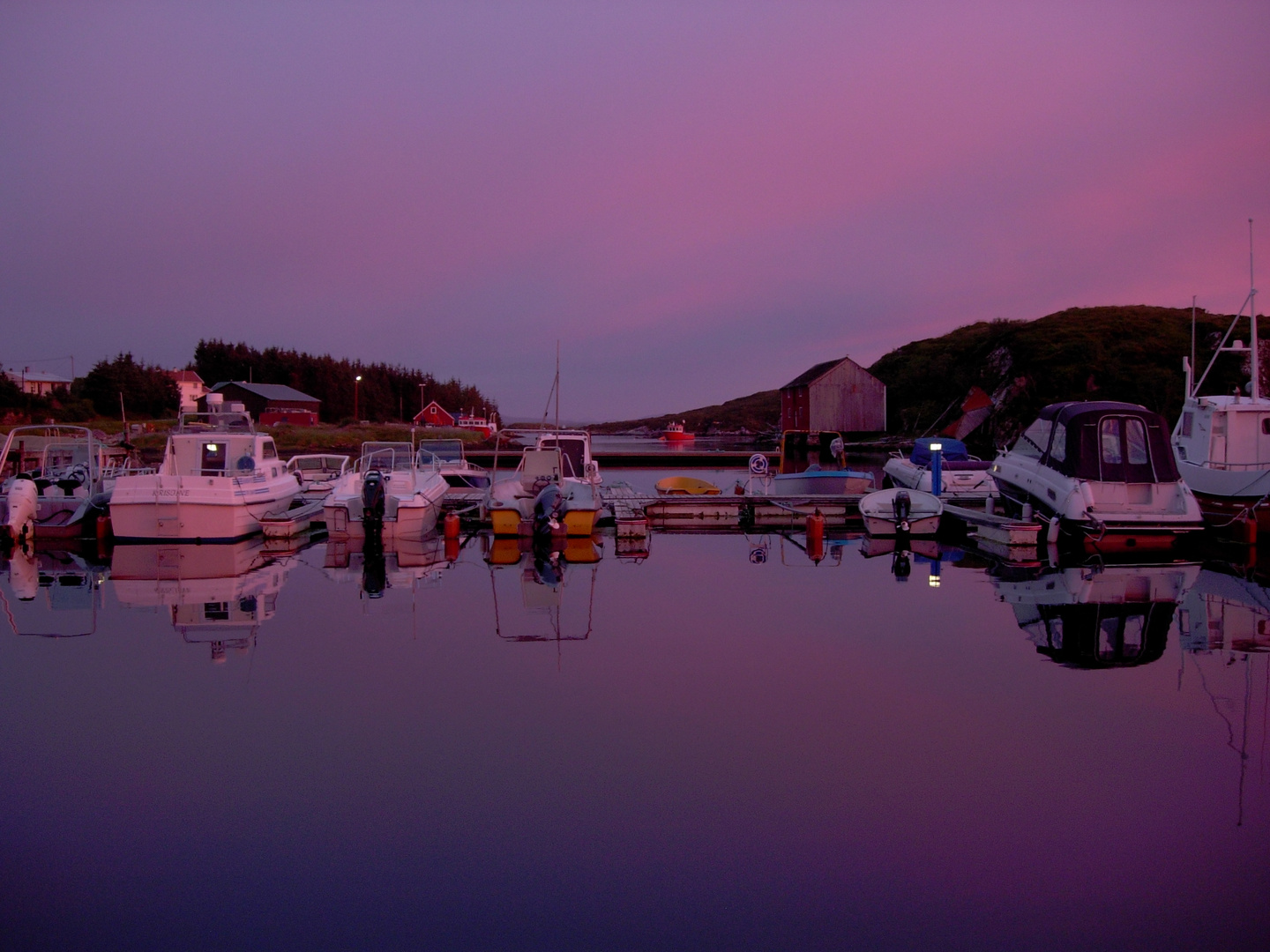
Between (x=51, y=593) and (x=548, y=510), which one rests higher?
(x=548, y=510)

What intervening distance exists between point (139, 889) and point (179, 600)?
9.04m

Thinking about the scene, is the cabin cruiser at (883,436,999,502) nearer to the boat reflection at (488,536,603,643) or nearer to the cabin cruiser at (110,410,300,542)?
the boat reflection at (488,536,603,643)

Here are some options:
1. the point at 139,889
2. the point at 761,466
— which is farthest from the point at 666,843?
the point at 761,466

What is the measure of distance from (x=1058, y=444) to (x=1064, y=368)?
39.6 meters

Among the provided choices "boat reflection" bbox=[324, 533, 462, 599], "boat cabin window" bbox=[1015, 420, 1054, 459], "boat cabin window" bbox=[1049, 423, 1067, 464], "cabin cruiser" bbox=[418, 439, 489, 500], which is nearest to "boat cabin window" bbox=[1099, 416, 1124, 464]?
"boat cabin window" bbox=[1049, 423, 1067, 464]

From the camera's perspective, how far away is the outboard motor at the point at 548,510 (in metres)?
19.1

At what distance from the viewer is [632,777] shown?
22.6ft

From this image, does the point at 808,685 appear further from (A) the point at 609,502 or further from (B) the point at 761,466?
(B) the point at 761,466

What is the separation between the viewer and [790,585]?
50.3ft

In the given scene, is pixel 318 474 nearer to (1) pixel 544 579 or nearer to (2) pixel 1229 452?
(1) pixel 544 579

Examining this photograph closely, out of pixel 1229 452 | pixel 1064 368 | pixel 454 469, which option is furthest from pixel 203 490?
pixel 1064 368

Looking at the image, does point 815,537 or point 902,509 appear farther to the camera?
point 902,509

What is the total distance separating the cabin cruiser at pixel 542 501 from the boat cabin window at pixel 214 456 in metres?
6.04

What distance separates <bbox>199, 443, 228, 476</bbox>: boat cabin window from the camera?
2038 centimetres
